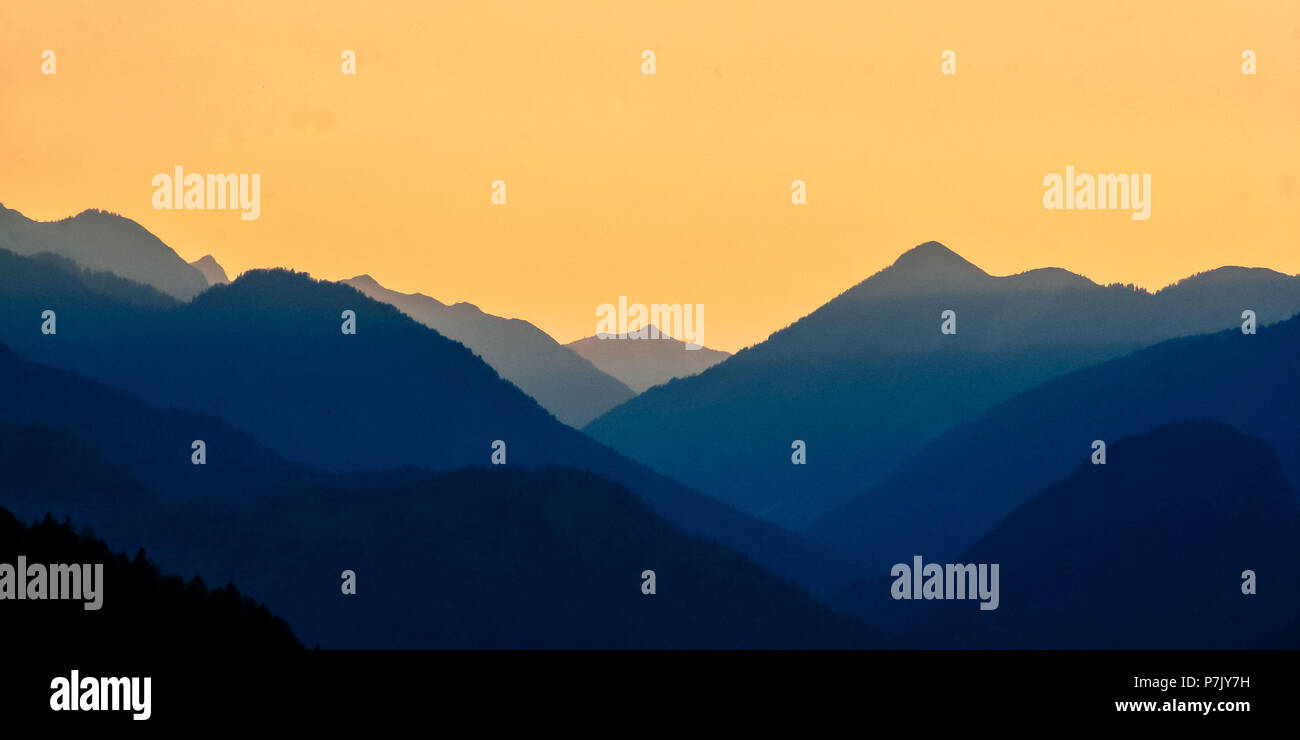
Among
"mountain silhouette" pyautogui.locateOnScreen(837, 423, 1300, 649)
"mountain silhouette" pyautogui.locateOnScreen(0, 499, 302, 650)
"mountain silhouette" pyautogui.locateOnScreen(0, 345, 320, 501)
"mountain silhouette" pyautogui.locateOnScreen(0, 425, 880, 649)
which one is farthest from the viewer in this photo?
"mountain silhouette" pyautogui.locateOnScreen(837, 423, 1300, 649)

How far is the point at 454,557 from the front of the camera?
150 metres

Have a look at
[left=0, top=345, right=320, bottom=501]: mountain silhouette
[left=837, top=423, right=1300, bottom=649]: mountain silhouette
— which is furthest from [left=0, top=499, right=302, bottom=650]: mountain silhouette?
[left=837, top=423, right=1300, bottom=649]: mountain silhouette

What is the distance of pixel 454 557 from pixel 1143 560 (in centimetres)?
9522

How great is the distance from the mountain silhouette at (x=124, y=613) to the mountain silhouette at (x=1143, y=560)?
370ft

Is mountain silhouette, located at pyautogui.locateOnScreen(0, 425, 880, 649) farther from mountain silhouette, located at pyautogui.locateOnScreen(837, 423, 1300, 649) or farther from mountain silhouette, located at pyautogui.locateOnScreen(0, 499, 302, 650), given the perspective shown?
mountain silhouette, located at pyautogui.locateOnScreen(0, 499, 302, 650)

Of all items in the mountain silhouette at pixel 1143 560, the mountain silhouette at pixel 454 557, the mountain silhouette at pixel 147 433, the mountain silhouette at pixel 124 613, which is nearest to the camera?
the mountain silhouette at pixel 124 613

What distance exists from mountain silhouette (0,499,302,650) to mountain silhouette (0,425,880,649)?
50031 mm

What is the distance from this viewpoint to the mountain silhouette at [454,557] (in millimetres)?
140125

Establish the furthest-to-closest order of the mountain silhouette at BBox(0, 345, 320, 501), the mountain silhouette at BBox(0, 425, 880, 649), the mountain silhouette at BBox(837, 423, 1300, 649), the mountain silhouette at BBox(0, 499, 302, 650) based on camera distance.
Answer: the mountain silhouette at BBox(837, 423, 1300, 649)
the mountain silhouette at BBox(0, 345, 320, 501)
the mountain silhouette at BBox(0, 425, 880, 649)
the mountain silhouette at BBox(0, 499, 302, 650)

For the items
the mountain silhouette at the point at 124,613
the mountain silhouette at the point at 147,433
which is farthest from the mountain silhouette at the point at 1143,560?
the mountain silhouette at the point at 124,613

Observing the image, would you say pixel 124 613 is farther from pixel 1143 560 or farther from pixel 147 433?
pixel 1143 560

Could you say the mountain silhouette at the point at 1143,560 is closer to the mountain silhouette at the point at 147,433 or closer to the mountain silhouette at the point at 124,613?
the mountain silhouette at the point at 147,433

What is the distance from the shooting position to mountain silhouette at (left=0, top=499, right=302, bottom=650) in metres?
64.6
